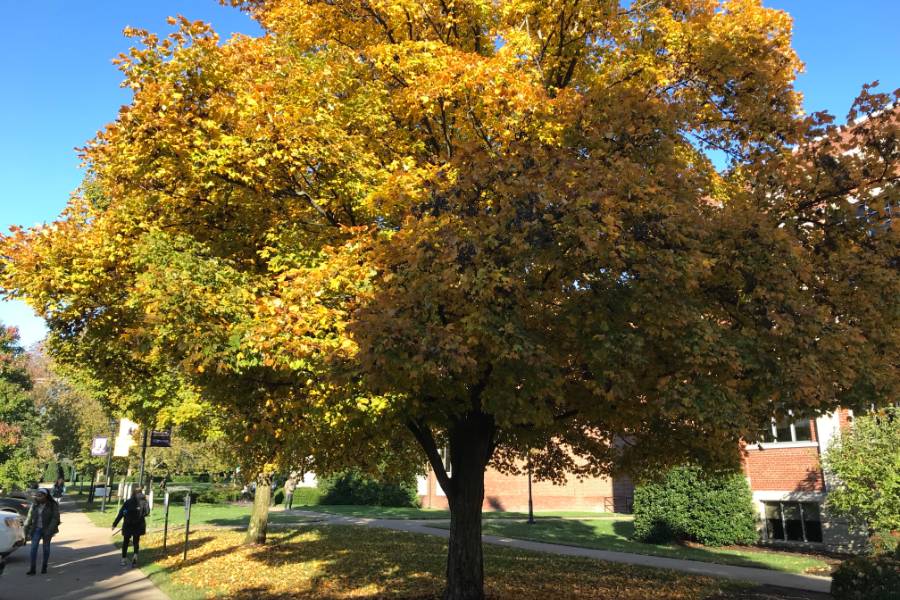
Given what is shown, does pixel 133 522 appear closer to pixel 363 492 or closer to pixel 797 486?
pixel 797 486

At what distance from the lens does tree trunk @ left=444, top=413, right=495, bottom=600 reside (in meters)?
8.98

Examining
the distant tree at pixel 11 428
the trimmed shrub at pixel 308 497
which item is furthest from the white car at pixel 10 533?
the trimmed shrub at pixel 308 497

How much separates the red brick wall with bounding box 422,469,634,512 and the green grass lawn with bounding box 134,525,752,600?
1987 cm

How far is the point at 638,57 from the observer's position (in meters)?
10.0

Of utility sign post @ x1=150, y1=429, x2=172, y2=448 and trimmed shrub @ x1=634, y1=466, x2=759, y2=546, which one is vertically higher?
utility sign post @ x1=150, y1=429, x2=172, y2=448

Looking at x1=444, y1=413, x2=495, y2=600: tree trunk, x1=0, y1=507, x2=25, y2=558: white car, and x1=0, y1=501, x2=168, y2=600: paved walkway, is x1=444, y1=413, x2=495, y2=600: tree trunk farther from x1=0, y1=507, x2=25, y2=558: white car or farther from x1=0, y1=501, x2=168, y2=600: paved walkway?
x1=0, y1=507, x2=25, y2=558: white car

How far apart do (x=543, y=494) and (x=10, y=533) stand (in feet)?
92.3

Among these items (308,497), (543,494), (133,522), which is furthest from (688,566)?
(308,497)

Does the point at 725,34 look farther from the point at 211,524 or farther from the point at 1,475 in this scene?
the point at 1,475

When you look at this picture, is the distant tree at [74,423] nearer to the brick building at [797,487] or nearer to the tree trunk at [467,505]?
the brick building at [797,487]

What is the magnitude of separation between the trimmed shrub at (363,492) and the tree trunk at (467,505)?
25.8 metres

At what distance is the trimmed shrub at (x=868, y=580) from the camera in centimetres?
762

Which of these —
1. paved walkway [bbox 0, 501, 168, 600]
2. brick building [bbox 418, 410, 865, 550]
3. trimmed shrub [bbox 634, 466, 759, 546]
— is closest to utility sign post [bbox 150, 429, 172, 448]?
paved walkway [bbox 0, 501, 168, 600]

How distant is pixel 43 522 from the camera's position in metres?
12.1
